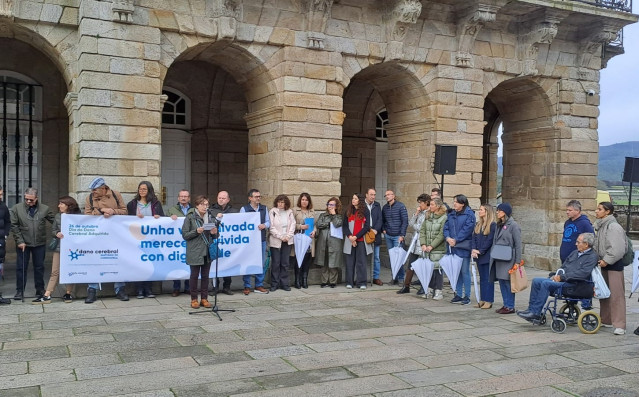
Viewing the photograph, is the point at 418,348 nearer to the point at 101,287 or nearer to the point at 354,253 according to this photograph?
the point at 354,253

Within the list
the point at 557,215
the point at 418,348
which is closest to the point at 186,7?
the point at 418,348

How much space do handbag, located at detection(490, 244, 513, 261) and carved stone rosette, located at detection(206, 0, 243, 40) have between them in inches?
224

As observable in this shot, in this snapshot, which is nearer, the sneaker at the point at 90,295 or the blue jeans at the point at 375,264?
the sneaker at the point at 90,295

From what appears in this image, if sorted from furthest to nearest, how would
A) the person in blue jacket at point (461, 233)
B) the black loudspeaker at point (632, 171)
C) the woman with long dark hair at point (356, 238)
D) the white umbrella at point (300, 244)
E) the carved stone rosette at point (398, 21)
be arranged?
the carved stone rosette at point (398, 21) < the black loudspeaker at point (632, 171) < the woman with long dark hair at point (356, 238) < the white umbrella at point (300, 244) < the person in blue jacket at point (461, 233)

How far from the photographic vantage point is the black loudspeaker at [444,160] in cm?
1146

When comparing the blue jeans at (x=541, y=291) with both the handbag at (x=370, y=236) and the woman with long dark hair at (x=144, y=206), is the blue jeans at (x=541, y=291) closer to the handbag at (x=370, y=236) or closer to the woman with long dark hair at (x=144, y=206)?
the handbag at (x=370, y=236)

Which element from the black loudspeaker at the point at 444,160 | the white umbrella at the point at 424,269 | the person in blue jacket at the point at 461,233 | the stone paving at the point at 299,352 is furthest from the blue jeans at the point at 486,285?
the black loudspeaker at the point at 444,160

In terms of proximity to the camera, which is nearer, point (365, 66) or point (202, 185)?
point (365, 66)

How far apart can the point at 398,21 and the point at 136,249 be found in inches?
255

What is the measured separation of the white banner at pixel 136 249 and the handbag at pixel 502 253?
3.82 meters

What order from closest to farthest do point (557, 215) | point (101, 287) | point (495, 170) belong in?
point (101, 287) < point (557, 215) < point (495, 170)

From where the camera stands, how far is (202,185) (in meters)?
15.3

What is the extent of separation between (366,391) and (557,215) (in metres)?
10.2

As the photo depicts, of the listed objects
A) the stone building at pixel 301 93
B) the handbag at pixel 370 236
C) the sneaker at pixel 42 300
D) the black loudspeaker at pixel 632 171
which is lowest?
the sneaker at pixel 42 300
